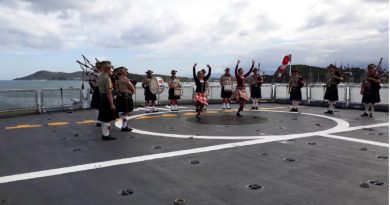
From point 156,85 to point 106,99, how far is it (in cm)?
571

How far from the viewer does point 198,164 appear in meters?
5.88

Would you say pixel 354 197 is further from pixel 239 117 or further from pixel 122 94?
pixel 239 117

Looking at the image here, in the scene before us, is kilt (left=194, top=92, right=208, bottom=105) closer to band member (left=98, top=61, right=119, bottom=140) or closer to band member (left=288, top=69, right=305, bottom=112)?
band member (left=288, top=69, right=305, bottom=112)

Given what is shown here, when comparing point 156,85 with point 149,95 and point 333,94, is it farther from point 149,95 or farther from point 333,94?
point 333,94

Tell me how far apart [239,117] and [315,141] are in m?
4.39

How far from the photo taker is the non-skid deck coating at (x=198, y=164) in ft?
14.5

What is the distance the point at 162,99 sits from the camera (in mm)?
18234

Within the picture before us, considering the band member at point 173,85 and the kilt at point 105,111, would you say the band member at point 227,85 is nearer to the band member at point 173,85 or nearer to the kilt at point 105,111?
the band member at point 173,85

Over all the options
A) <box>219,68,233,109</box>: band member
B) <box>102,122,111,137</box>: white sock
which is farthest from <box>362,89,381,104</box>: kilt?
<box>102,122,111,137</box>: white sock

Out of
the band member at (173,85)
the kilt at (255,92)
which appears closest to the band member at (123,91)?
the band member at (173,85)

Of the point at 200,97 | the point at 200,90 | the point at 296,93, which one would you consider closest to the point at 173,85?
the point at 200,90

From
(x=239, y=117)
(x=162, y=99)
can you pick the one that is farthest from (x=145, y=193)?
(x=162, y=99)

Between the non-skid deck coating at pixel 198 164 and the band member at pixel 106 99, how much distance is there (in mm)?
476

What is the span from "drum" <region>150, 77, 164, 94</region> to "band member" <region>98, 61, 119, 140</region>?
18.5ft
